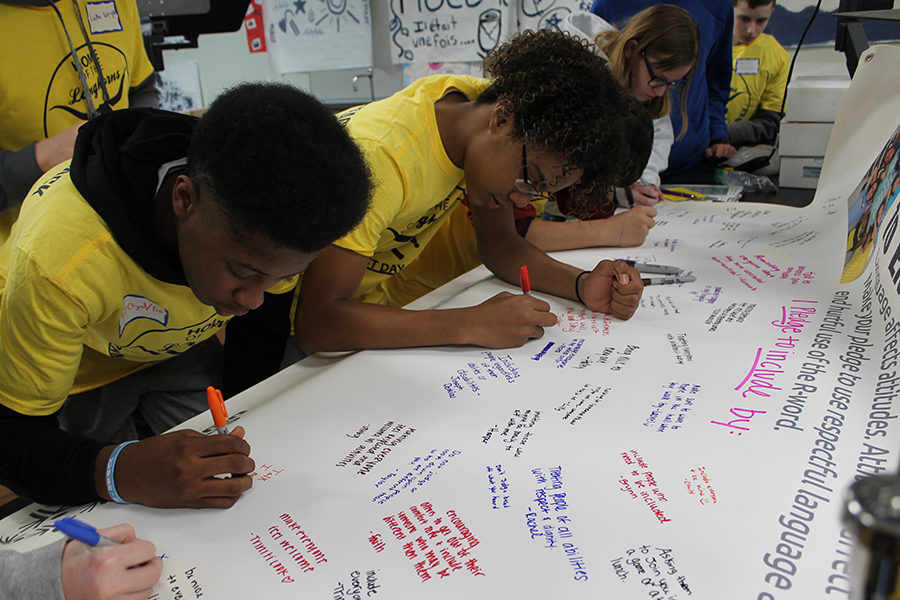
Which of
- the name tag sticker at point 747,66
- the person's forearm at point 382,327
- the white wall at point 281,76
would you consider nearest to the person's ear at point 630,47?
the person's forearm at point 382,327

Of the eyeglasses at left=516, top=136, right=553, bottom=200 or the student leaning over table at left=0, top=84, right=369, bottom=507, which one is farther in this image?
the eyeglasses at left=516, top=136, right=553, bottom=200

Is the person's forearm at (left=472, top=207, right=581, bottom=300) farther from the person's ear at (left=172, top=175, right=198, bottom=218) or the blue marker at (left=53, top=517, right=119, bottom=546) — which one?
the blue marker at (left=53, top=517, right=119, bottom=546)

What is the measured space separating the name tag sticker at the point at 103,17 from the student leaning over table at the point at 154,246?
541mm

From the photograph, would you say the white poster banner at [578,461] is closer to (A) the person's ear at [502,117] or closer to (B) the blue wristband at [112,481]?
(B) the blue wristband at [112,481]

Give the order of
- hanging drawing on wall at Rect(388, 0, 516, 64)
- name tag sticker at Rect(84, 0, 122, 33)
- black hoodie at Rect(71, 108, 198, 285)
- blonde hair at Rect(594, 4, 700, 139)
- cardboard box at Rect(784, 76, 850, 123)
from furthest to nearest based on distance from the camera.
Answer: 1. hanging drawing on wall at Rect(388, 0, 516, 64)
2. cardboard box at Rect(784, 76, 850, 123)
3. blonde hair at Rect(594, 4, 700, 139)
4. name tag sticker at Rect(84, 0, 122, 33)
5. black hoodie at Rect(71, 108, 198, 285)

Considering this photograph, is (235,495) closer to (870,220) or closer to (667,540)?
(667,540)

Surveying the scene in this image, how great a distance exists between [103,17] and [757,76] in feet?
9.57

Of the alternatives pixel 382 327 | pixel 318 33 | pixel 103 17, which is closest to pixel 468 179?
pixel 382 327

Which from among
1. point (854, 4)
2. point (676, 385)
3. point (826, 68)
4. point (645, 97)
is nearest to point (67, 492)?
point (676, 385)

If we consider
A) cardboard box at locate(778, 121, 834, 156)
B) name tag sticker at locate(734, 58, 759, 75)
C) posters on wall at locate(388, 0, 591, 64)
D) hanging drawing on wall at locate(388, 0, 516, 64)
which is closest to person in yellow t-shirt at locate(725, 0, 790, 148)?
name tag sticker at locate(734, 58, 759, 75)

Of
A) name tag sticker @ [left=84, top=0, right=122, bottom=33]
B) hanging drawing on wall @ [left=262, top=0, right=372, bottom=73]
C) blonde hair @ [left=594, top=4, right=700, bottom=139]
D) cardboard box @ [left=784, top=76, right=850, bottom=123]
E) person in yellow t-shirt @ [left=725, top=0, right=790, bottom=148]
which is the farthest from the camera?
hanging drawing on wall @ [left=262, top=0, right=372, bottom=73]

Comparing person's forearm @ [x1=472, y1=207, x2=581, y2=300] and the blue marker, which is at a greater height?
the blue marker

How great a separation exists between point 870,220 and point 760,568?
80cm

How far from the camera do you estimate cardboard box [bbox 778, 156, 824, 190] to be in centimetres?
192
